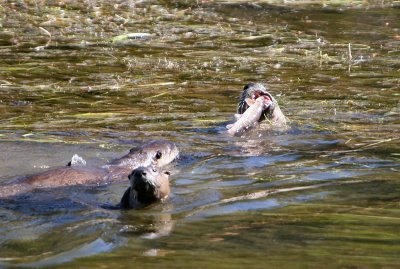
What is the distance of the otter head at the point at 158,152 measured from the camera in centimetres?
718

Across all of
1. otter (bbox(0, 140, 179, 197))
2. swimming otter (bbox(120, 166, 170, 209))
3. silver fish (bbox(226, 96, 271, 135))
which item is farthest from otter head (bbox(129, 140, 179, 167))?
swimming otter (bbox(120, 166, 170, 209))

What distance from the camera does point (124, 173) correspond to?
682cm

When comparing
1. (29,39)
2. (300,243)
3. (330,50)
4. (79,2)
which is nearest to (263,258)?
(300,243)

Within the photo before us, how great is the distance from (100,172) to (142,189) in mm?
939

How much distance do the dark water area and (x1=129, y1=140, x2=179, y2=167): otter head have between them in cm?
10

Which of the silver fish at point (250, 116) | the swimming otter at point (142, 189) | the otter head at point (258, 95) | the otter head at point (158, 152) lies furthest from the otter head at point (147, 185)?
the otter head at point (258, 95)

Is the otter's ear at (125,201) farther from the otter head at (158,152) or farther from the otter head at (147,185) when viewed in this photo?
the otter head at (158,152)

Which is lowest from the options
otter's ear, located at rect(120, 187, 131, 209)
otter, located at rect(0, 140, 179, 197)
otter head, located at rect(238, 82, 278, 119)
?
otter, located at rect(0, 140, 179, 197)

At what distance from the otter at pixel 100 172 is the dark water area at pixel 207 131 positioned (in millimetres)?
109

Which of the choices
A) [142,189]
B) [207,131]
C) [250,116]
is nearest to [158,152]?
[207,131]

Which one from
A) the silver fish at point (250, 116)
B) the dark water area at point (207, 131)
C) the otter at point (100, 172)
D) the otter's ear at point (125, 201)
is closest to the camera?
the dark water area at point (207, 131)

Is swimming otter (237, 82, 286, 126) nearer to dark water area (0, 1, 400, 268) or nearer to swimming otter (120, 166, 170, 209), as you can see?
dark water area (0, 1, 400, 268)

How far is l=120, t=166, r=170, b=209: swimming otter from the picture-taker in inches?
228

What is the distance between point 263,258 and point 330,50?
8996 mm
